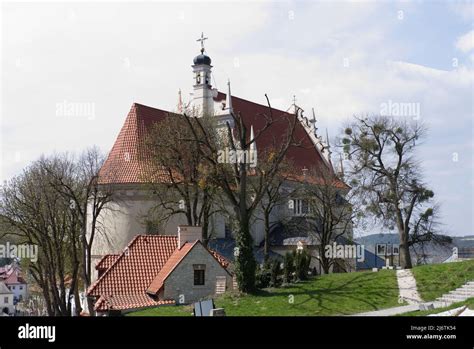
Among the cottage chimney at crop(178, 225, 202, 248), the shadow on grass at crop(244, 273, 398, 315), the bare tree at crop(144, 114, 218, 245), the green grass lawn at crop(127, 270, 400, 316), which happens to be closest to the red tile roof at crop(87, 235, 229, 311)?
the cottage chimney at crop(178, 225, 202, 248)

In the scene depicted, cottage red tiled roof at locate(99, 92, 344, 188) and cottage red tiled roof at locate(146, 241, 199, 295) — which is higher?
cottage red tiled roof at locate(99, 92, 344, 188)

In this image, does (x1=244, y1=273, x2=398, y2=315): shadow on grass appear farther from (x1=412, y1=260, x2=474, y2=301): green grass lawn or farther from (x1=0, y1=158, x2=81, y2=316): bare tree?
(x1=0, y1=158, x2=81, y2=316): bare tree

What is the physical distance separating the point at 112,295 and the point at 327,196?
64.7 ft

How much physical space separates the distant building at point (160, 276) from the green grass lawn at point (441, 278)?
304 inches

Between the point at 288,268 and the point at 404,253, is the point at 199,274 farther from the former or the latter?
the point at 404,253

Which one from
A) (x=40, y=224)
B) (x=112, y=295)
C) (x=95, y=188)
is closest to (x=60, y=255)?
(x=40, y=224)

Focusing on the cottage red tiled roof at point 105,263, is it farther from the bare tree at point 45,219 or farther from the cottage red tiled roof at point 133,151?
the cottage red tiled roof at point 133,151

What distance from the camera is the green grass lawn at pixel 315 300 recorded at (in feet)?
57.8

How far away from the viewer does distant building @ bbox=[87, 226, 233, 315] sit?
21375 millimetres

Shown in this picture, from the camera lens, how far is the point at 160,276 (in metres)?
22.6

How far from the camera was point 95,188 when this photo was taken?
34594mm

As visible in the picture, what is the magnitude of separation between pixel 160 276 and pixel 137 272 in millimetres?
1103

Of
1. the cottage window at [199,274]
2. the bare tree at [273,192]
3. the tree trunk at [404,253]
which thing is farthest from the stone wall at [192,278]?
the bare tree at [273,192]
